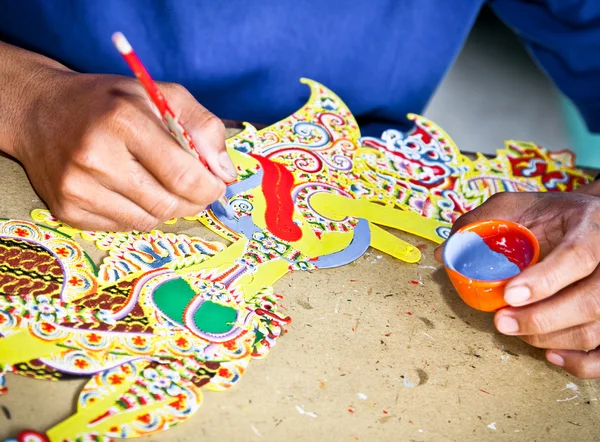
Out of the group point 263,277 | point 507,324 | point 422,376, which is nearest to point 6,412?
point 263,277

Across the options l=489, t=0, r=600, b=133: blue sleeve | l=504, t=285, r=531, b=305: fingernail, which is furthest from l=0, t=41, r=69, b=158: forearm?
l=489, t=0, r=600, b=133: blue sleeve

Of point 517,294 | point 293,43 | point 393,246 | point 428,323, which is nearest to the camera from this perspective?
point 517,294

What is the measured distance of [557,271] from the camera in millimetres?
771

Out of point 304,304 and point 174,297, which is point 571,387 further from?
point 174,297

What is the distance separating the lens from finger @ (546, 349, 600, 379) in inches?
32.4

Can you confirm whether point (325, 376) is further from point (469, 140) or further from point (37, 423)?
point (469, 140)

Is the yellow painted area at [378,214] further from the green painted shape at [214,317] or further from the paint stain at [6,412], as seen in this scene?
the paint stain at [6,412]

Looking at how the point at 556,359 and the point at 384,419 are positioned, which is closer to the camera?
the point at 384,419

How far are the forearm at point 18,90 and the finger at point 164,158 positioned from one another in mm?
192

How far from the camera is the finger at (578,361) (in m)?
0.82

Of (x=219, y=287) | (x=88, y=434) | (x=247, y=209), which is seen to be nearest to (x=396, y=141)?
(x=247, y=209)

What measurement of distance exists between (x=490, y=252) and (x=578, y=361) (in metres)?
0.17

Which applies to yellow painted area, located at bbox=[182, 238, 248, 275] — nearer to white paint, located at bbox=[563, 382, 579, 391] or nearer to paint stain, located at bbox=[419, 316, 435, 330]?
paint stain, located at bbox=[419, 316, 435, 330]

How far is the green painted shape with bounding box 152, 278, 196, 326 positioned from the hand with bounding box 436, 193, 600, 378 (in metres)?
0.32
